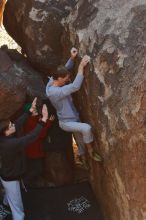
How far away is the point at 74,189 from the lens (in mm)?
8000

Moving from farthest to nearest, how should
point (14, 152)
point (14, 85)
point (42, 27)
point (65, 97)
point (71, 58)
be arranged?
1. point (42, 27)
2. point (14, 85)
3. point (71, 58)
4. point (65, 97)
5. point (14, 152)

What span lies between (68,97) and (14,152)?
3.51 ft

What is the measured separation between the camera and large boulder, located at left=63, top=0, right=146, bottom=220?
5.60 metres

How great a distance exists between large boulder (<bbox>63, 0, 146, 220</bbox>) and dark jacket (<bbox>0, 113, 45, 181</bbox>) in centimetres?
87

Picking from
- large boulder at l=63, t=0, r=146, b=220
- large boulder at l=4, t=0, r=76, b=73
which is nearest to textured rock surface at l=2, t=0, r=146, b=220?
large boulder at l=63, t=0, r=146, b=220

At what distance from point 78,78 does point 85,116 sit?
2.62 ft

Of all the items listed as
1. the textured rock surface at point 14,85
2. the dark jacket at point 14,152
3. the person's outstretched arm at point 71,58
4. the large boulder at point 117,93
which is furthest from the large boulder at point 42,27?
the dark jacket at point 14,152

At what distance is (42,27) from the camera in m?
7.86

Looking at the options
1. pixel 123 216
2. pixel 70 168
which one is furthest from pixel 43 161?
pixel 123 216

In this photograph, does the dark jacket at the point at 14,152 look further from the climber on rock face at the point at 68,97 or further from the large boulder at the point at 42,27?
the large boulder at the point at 42,27

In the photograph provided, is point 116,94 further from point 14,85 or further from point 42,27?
point 42,27

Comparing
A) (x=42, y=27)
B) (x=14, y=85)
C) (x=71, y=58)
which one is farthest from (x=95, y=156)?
(x=42, y=27)

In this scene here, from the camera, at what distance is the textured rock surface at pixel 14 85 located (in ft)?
24.2

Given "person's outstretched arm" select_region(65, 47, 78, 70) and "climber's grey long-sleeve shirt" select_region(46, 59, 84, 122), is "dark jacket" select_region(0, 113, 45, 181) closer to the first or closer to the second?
"climber's grey long-sleeve shirt" select_region(46, 59, 84, 122)
